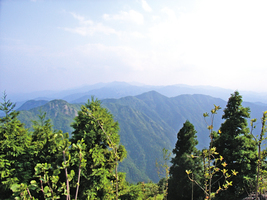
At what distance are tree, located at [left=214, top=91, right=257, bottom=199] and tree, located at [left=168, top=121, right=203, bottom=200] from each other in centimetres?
272

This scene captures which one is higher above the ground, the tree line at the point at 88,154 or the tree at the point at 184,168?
the tree line at the point at 88,154

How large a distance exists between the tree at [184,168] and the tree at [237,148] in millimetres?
2719

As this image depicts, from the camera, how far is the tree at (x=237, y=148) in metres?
11.5

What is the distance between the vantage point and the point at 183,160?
49.3ft

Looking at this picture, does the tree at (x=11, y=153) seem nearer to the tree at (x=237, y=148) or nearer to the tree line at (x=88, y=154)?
the tree line at (x=88, y=154)

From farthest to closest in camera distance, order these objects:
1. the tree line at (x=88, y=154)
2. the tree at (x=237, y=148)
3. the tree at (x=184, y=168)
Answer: the tree at (x=184, y=168) → the tree at (x=237, y=148) → the tree line at (x=88, y=154)

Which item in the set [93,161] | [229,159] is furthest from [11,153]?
[229,159]

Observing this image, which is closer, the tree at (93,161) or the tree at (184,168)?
the tree at (93,161)

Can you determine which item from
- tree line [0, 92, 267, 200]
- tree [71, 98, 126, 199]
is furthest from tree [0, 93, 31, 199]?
tree [71, 98, 126, 199]

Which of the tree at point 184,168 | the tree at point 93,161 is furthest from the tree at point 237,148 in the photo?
the tree at point 93,161

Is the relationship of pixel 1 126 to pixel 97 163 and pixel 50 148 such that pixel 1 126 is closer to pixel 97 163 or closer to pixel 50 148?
pixel 50 148

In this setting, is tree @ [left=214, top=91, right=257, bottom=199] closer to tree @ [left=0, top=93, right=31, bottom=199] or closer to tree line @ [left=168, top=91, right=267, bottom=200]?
tree line @ [left=168, top=91, right=267, bottom=200]

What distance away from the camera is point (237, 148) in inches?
482

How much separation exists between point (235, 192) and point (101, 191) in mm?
10821
